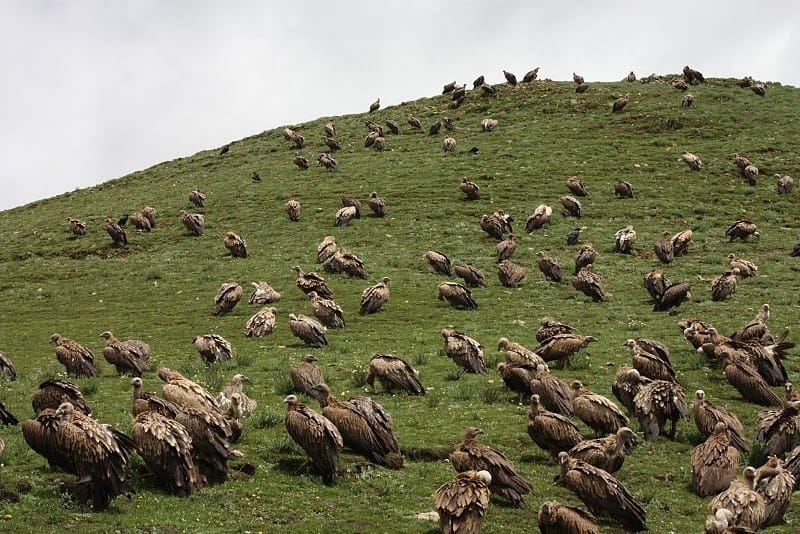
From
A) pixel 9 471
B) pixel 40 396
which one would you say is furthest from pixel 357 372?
pixel 9 471

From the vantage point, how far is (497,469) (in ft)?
42.8

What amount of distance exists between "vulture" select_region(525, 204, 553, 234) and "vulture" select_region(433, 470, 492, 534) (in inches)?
1169

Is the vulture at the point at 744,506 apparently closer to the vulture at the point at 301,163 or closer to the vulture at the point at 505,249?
the vulture at the point at 505,249

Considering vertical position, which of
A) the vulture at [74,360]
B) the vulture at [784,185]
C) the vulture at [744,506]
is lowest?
the vulture at [744,506]

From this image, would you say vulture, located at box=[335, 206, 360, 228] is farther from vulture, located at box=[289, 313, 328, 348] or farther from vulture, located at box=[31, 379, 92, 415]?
vulture, located at box=[31, 379, 92, 415]

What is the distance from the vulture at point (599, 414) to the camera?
15.7 m

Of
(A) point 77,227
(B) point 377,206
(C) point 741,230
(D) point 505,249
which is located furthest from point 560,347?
(A) point 77,227

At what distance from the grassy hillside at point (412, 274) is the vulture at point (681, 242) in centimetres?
110

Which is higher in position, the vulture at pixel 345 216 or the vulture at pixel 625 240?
the vulture at pixel 345 216

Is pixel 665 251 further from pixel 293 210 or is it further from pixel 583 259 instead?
pixel 293 210

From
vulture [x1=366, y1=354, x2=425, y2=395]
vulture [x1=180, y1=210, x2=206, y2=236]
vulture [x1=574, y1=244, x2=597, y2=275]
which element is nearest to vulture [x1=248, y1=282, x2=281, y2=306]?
vulture [x1=574, y1=244, x2=597, y2=275]

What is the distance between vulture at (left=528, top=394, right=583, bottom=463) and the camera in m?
14.9

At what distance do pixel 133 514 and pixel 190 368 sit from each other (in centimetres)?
1015

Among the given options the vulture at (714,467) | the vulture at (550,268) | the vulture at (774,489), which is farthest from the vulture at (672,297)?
the vulture at (774,489)
